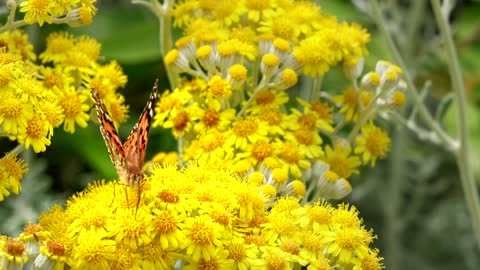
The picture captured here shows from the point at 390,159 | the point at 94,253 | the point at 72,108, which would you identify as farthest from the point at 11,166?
the point at 390,159

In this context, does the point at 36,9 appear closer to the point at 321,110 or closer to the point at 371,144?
the point at 321,110

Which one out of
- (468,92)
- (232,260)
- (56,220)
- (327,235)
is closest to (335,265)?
(327,235)

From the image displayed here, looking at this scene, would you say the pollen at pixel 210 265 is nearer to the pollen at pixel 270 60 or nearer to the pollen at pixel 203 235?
the pollen at pixel 203 235

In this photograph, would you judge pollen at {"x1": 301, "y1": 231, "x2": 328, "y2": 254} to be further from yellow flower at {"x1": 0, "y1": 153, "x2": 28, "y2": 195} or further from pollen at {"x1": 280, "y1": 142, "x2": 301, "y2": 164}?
yellow flower at {"x1": 0, "y1": 153, "x2": 28, "y2": 195}

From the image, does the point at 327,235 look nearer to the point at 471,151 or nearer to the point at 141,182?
the point at 141,182

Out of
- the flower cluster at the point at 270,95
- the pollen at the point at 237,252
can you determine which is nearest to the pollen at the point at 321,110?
the flower cluster at the point at 270,95
